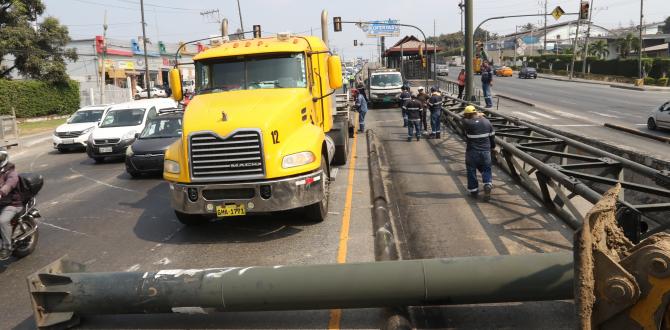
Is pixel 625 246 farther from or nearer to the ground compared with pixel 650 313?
farther from the ground

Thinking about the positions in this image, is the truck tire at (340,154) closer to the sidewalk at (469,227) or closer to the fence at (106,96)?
the sidewalk at (469,227)

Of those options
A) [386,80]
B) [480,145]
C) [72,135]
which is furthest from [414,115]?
[386,80]

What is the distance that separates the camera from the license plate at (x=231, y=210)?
24.8ft

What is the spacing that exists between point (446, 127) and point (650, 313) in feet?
58.9

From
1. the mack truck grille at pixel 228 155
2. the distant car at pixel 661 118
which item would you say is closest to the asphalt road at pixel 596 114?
the distant car at pixel 661 118

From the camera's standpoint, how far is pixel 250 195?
7555 millimetres

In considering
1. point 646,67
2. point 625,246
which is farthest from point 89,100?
point 646,67

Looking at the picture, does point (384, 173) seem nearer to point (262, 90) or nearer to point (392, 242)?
point (262, 90)

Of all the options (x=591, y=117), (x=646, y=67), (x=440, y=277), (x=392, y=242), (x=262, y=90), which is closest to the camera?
(x=440, y=277)

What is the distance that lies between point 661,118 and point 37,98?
1427 inches

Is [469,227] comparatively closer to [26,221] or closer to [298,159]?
[298,159]

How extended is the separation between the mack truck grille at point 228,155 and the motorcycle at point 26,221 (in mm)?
2375

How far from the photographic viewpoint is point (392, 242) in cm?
713

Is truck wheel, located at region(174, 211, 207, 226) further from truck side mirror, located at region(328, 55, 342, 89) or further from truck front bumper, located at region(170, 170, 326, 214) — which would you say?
truck side mirror, located at region(328, 55, 342, 89)
